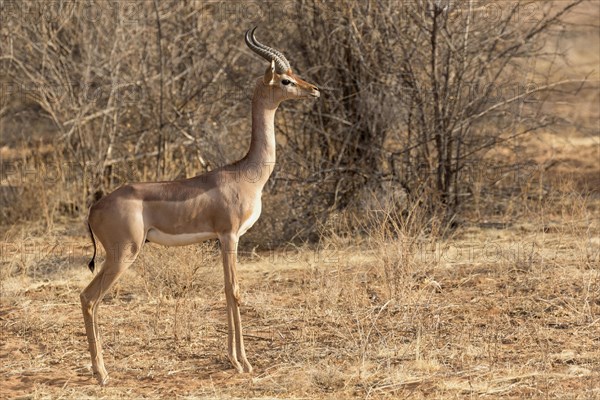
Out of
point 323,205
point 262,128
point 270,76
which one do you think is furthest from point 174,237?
point 323,205

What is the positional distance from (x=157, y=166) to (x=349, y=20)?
3081 mm

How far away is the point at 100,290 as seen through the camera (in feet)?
21.5

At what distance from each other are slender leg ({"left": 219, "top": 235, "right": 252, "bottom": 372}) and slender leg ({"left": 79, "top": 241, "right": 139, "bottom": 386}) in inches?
24.0

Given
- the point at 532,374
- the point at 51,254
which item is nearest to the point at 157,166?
the point at 51,254

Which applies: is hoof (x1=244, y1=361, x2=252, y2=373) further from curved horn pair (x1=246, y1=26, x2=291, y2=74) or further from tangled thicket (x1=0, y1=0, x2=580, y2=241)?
tangled thicket (x1=0, y1=0, x2=580, y2=241)

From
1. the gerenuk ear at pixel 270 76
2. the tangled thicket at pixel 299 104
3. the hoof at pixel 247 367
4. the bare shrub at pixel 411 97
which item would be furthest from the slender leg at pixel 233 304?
the bare shrub at pixel 411 97

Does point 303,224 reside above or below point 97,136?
below

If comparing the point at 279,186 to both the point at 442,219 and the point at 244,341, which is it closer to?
the point at 442,219

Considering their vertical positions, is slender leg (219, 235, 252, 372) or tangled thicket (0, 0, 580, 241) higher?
tangled thicket (0, 0, 580, 241)

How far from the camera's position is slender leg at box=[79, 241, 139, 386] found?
6488 mm

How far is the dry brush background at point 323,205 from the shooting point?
22.4 feet

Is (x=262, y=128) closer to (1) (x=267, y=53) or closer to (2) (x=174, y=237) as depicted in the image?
(1) (x=267, y=53)

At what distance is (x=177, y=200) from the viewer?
665 centimetres

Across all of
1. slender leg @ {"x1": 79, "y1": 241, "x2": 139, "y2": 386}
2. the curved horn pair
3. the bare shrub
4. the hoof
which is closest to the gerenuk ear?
the curved horn pair
